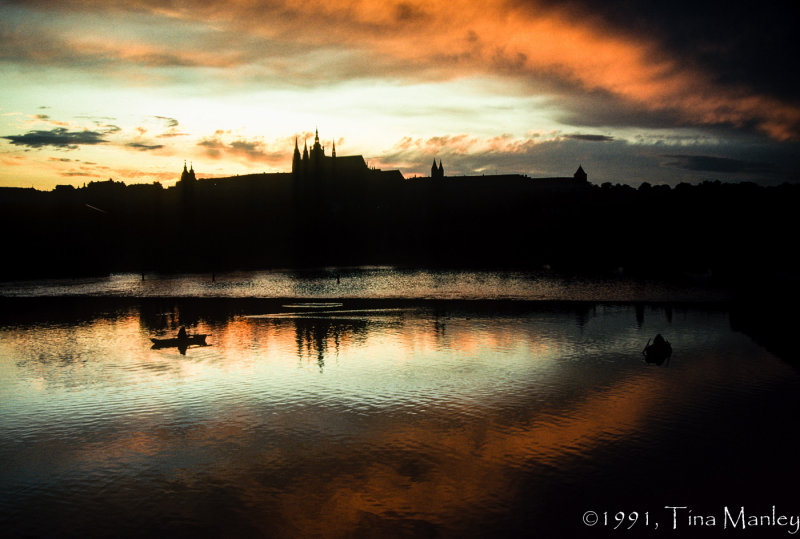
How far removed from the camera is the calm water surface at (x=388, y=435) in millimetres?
20109

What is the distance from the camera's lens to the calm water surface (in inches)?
792

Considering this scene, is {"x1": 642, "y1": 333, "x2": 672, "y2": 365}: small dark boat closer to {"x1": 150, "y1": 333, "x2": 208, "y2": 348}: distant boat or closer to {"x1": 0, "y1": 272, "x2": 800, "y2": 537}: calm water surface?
{"x1": 0, "y1": 272, "x2": 800, "y2": 537}: calm water surface

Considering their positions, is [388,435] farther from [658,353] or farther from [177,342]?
[177,342]

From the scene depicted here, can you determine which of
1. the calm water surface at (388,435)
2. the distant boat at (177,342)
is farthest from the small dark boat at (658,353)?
the distant boat at (177,342)

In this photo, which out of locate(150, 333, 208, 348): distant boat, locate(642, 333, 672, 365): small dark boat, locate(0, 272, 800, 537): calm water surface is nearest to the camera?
locate(0, 272, 800, 537): calm water surface

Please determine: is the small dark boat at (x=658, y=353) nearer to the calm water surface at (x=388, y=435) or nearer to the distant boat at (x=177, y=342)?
the calm water surface at (x=388, y=435)

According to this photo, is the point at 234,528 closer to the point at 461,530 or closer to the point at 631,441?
the point at 461,530

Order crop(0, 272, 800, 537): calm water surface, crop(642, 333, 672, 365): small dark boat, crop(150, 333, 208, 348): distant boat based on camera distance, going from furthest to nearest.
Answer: crop(150, 333, 208, 348): distant boat, crop(642, 333, 672, 365): small dark boat, crop(0, 272, 800, 537): calm water surface

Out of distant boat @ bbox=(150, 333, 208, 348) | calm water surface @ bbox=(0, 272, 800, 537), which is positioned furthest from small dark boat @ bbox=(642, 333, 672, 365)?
distant boat @ bbox=(150, 333, 208, 348)

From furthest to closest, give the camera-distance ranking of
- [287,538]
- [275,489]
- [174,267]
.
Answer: [174,267]
[275,489]
[287,538]

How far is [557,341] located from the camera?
50.5 metres

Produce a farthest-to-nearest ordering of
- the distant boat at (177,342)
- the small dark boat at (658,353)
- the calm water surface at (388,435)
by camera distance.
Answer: the distant boat at (177,342)
the small dark boat at (658,353)
the calm water surface at (388,435)

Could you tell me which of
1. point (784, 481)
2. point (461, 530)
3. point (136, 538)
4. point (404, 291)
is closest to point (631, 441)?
point (784, 481)

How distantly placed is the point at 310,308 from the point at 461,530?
209 ft
